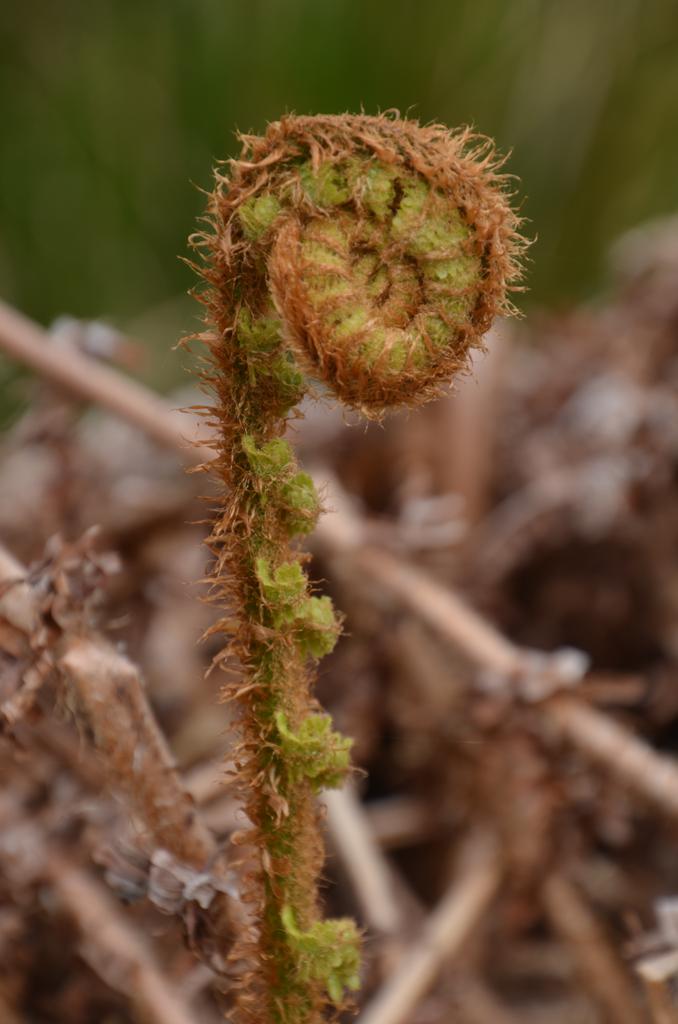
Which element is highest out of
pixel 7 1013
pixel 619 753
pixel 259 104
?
pixel 259 104

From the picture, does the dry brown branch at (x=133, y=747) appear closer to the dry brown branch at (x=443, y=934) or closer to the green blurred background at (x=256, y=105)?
the dry brown branch at (x=443, y=934)

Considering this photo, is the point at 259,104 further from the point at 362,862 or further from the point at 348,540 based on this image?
the point at 362,862

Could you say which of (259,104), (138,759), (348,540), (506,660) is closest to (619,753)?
(506,660)

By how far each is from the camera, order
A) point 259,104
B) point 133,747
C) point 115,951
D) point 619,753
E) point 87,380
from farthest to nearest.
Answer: point 259,104 < point 87,380 < point 619,753 < point 115,951 < point 133,747

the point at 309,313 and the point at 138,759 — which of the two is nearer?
the point at 309,313

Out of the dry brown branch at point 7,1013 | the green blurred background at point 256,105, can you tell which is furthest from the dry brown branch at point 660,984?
the green blurred background at point 256,105

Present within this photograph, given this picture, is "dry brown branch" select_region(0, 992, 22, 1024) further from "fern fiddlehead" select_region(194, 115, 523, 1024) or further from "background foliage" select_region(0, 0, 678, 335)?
Result: "background foliage" select_region(0, 0, 678, 335)
